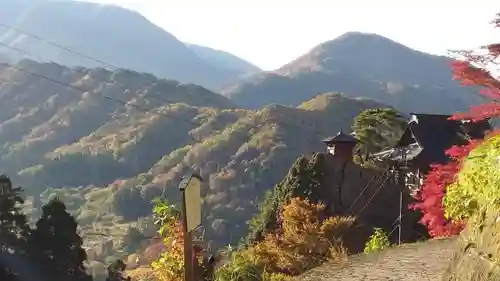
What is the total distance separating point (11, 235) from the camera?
2617 cm

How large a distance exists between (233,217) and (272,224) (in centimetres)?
5077

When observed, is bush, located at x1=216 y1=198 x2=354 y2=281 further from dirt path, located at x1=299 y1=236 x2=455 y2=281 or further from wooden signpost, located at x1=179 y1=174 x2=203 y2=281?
wooden signpost, located at x1=179 y1=174 x2=203 y2=281

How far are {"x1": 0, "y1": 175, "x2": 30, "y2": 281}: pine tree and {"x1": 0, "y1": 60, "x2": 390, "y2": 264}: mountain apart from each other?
120ft

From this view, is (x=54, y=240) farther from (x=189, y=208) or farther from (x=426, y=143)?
(x=189, y=208)

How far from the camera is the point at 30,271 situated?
85.5ft

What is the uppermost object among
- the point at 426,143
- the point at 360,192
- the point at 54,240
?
the point at 426,143

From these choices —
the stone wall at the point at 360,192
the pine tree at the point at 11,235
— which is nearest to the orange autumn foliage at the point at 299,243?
the stone wall at the point at 360,192

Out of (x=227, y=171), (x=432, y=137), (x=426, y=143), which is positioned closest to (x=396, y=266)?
(x=426, y=143)

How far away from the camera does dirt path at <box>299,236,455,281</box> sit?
22.9 ft

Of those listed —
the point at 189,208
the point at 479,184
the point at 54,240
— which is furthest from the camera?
the point at 54,240

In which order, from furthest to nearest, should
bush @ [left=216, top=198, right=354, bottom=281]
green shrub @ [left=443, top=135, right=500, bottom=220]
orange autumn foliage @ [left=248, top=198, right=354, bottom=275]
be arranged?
1. orange autumn foliage @ [left=248, top=198, right=354, bottom=275]
2. bush @ [left=216, top=198, right=354, bottom=281]
3. green shrub @ [left=443, top=135, right=500, bottom=220]

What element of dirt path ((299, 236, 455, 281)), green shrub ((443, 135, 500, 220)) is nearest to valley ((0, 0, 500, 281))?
dirt path ((299, 236, 455, 281))

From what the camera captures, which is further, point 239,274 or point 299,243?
point 299,243

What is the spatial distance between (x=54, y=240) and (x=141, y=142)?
101 m
